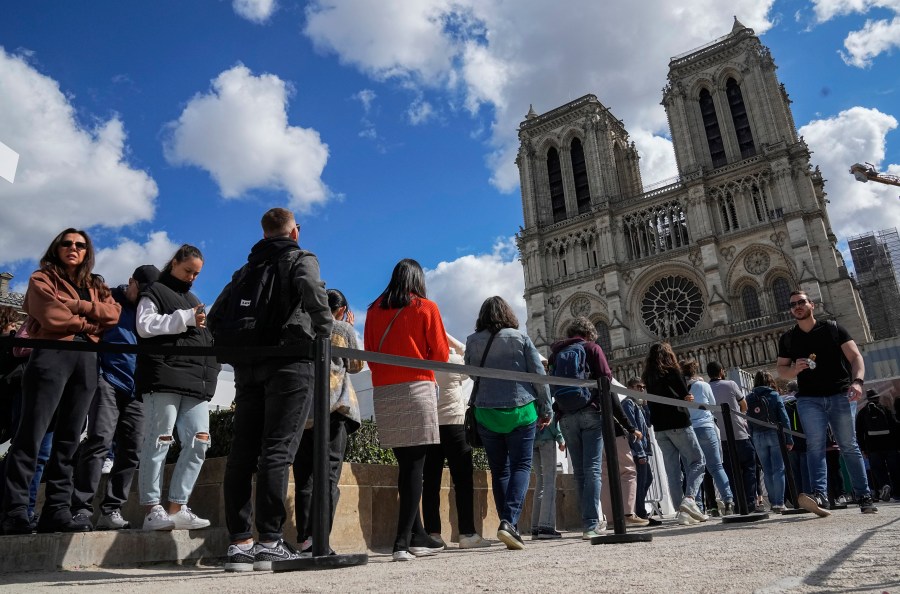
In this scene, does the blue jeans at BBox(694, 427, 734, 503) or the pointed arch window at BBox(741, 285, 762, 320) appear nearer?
the blue jeans at BBox(694, 427, 734, 503)

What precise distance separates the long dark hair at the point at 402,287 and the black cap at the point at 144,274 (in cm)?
146

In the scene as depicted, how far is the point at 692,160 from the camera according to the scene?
3350 centimetres

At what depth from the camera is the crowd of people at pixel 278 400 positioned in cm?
313

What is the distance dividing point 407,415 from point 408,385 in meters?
0.18

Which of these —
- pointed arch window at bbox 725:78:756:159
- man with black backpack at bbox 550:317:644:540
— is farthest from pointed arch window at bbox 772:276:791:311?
man with black backpack at bbox 550:317:644:540

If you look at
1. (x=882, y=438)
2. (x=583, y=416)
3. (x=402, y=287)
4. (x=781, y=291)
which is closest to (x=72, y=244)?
(x=402, y=287)

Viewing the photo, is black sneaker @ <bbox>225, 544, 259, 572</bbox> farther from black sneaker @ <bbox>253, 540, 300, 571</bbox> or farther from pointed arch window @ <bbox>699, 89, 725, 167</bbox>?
pointed arch window @ <bbox>699, 89, 725, 167</bbox>

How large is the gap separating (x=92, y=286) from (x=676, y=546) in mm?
3464

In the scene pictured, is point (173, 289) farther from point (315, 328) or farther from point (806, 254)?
point (806, 254)

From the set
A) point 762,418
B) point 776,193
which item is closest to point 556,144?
point 776,193

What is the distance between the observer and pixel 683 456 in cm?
586

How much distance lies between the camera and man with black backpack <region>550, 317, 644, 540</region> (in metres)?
4.76

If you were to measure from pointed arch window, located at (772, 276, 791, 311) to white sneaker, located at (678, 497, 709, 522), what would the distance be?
27.2 m

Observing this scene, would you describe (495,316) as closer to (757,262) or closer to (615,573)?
(615,573)
